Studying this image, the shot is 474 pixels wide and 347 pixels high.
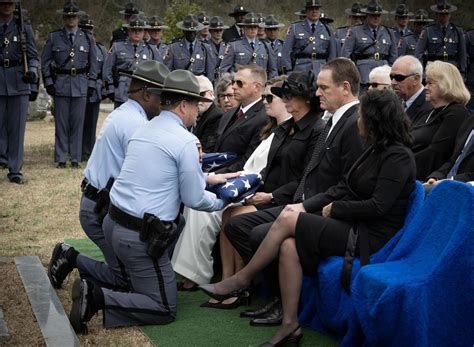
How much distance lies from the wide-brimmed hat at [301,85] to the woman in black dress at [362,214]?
3.09ft

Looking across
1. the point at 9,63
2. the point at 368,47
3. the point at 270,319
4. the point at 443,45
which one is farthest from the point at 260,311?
the point at 443,45

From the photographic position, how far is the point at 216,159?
6.86 meters

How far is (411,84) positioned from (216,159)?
1600 millimetres

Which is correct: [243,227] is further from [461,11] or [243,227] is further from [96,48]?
[461,11]

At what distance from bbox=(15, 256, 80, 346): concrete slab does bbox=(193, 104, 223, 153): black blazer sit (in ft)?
5.64

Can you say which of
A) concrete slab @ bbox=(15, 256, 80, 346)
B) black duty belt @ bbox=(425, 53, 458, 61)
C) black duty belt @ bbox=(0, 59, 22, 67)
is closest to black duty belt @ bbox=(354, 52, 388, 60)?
black duty belt @ bbox=(425, 53, 458, 61)

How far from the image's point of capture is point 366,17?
14.6m

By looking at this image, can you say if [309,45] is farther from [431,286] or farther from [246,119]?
[431,286]

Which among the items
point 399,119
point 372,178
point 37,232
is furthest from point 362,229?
point 37,232

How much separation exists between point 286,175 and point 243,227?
0.56 m

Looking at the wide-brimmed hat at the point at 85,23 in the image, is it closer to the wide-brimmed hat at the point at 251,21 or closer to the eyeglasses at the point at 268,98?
the wide-brimmed hat at the point at 251,21

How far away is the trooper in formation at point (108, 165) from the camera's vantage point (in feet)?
19.2

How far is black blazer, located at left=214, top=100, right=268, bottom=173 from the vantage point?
267 inches

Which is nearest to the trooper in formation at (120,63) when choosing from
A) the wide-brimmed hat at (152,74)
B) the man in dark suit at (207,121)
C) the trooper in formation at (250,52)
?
the trooper in formation at (250,52)
